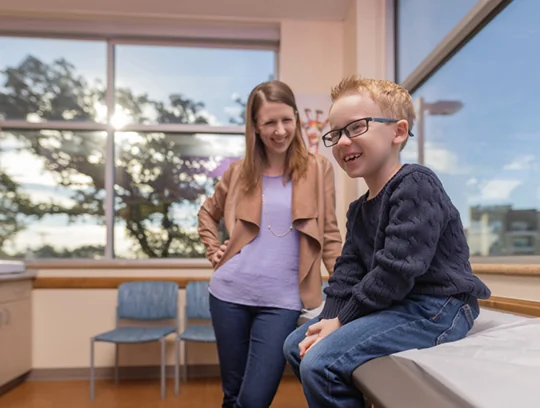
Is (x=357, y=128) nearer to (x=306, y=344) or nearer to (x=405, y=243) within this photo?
(x=405, y=243)

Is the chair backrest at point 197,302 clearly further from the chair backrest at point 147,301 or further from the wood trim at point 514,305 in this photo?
the wood trim at point 514,305

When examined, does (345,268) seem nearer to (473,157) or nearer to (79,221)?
(473,157)

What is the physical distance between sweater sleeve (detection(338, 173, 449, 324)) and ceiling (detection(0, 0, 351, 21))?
2920mm

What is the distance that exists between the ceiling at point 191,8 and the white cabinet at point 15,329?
205 centimetres

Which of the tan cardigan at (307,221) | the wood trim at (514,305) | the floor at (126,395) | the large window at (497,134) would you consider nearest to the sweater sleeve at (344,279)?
the tan cardigan at (307,221)

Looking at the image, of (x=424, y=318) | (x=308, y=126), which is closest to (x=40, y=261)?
(x=308, y=126)

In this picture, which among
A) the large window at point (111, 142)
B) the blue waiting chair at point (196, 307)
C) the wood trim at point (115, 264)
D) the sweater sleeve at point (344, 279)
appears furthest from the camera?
the large window at point (111, 142)

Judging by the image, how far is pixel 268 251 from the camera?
158 cm

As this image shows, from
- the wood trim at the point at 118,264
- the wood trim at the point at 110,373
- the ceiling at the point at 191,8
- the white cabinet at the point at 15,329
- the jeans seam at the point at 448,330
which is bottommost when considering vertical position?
the wood trim at the point at 110,373

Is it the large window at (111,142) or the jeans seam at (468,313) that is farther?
the large window at (111,142)

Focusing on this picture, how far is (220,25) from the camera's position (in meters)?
3.82

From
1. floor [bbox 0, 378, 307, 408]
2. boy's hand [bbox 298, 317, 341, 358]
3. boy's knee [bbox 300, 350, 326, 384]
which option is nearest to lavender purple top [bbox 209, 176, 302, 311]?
boy's hand [bbox 298, 317, 341, 358]

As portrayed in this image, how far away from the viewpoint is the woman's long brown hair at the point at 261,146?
158 cm

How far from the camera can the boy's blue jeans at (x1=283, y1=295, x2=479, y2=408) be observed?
902mm
